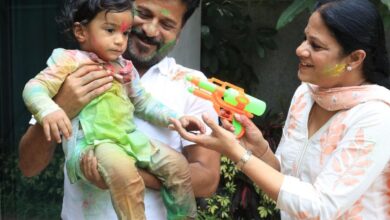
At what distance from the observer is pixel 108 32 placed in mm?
2582

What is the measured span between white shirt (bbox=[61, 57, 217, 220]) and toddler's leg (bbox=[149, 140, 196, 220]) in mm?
84

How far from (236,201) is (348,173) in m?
2.92

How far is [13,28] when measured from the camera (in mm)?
5355

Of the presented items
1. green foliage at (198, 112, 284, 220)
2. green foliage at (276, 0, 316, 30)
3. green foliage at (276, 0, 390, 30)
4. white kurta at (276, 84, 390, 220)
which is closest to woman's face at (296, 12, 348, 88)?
white kurta at (276, 84, 390, 220)

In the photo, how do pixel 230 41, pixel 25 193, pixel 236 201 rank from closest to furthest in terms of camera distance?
1. pixel 236 201
2. pixel 25 193
3. pixel 230 41

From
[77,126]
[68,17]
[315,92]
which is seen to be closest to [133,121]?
[77,126]

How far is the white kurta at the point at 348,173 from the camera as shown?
8.14 feet

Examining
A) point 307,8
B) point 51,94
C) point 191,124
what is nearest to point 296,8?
point 307,8

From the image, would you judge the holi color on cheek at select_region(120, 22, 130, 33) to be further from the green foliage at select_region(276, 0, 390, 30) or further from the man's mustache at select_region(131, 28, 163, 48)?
the green foliage at select_region(276, 0, 390, 30)

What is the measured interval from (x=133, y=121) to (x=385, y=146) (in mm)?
894

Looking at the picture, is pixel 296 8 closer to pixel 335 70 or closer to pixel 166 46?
pixel 166 46

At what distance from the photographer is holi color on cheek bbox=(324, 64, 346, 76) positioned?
2625 mm

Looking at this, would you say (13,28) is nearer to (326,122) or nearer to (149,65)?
(149,65)

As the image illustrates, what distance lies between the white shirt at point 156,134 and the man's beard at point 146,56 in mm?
26
